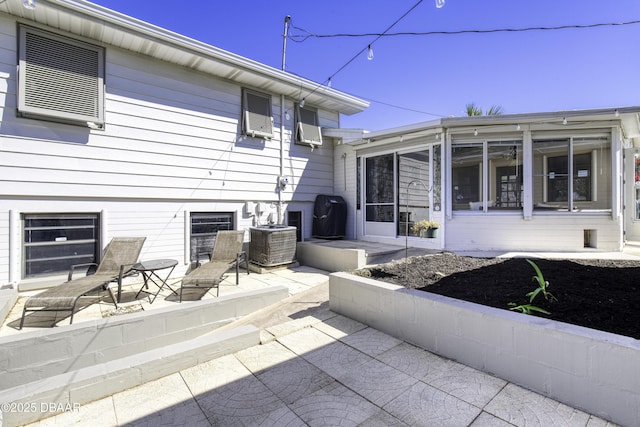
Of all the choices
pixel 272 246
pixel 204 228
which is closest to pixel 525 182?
pixel 272 246

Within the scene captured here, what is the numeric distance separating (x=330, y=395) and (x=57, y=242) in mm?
4920

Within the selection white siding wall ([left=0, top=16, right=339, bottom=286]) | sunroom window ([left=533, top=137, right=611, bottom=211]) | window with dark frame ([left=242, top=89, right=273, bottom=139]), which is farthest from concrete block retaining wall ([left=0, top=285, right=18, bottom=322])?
sunroom window ([left=533, top=137, right=611, bottom=211])

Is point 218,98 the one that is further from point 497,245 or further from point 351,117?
point 497,245

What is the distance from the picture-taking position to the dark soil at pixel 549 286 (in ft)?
7.88

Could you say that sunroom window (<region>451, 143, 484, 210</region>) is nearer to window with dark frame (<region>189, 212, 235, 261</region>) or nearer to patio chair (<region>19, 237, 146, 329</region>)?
window with dark frame (<region>189, 212, 235, 261</region>)

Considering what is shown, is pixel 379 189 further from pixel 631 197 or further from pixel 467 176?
pixel 631 197

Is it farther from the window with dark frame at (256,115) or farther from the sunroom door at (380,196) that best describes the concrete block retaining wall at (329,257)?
the window with dark frame at (256,115)

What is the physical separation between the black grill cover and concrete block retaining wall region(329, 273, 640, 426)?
14.5ft

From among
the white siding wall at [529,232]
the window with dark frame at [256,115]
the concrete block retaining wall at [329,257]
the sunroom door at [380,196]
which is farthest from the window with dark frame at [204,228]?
the white siding wall at [529,232]

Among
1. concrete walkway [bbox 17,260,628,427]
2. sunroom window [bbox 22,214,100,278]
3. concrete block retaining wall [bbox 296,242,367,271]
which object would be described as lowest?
concrete walkway [bbox 17,260,628,427]

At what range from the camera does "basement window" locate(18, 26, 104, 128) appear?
14.0ft

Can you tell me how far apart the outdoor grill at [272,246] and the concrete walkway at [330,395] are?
3196mm

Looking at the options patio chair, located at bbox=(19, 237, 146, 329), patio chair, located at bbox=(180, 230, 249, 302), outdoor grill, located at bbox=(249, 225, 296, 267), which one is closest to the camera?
patio chair, located at bbox=(19, 237, 146, 329)

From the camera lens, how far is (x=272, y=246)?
19.6ft
